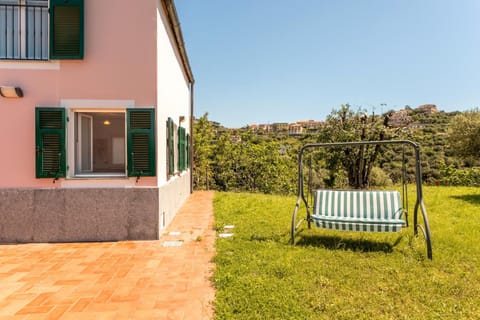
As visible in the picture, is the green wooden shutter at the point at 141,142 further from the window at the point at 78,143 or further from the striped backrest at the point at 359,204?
the striped backrest at the point at 359,204

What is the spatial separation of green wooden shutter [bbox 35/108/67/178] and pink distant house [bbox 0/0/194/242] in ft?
0.06

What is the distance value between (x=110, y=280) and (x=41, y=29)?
5180 mm

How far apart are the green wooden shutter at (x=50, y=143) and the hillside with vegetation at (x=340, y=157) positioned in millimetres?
9392

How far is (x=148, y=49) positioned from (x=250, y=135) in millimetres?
14330

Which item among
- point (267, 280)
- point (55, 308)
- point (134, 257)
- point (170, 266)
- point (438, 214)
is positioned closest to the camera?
point (55, 308)

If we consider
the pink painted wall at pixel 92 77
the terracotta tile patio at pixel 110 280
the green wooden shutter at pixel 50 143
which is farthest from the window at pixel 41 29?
the terracotta tile patio at pixel 110 280

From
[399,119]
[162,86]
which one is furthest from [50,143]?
[399,119]

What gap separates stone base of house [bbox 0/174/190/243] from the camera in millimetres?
5281

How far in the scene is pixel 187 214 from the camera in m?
7.92

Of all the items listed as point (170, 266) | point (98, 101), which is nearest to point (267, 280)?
point (170, 266)

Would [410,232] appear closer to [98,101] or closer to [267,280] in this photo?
[267,280]

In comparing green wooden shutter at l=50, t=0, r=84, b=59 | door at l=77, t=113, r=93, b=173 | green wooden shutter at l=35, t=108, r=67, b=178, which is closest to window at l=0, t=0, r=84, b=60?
green wooden shutter at l=50, t=0, r=84, b=59

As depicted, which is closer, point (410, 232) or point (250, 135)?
point (410, 232)

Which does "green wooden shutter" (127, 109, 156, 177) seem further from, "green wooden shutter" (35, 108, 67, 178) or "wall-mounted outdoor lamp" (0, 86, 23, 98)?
"wall-mounted outdoor lamp" (0, 86, 23, 98)
